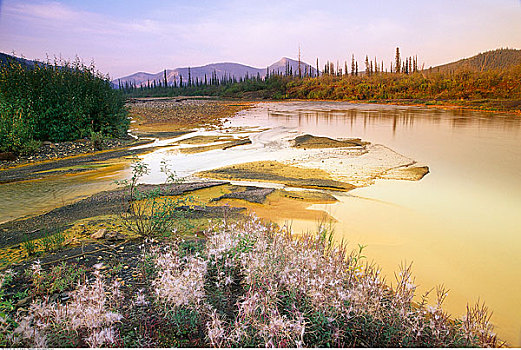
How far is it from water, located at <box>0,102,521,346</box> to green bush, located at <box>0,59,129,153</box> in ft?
10.5

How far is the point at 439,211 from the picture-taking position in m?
6.09

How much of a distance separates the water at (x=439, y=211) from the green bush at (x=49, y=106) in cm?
320

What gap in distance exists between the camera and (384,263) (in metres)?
4.37

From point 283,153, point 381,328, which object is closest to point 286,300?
point 381,328

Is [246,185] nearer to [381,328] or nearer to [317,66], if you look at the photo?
[381,328]

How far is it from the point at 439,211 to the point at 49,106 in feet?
41.7

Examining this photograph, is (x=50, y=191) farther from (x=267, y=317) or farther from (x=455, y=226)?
(x=455, y=226)

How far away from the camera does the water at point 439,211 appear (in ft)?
12.9

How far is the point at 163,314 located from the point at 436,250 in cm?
385

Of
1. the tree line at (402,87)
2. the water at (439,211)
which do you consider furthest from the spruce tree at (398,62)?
the water at (439,211)

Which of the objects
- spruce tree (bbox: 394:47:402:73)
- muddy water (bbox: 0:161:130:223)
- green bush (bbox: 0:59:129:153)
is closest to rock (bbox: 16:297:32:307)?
muddy water (bbox: 0:161:130:223)

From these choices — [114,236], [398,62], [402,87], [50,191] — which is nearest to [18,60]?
[50,191]

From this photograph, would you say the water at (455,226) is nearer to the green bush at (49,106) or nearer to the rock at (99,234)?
the rock at (99,234)

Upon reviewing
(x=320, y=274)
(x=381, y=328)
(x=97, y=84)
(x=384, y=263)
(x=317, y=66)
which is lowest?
(x=384, y=263)
